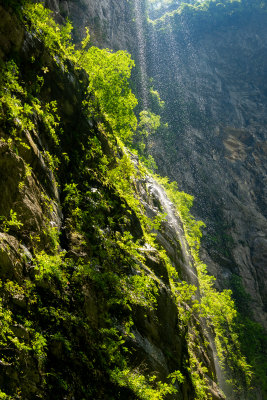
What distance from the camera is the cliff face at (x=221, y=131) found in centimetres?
4219

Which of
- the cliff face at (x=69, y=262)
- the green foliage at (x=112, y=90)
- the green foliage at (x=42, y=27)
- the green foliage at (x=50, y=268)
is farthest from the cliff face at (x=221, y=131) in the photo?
the green foliage at (x=50, y=268)

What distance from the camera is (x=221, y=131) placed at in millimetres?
55594

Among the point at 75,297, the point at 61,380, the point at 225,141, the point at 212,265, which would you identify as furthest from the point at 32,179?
the point at 225,141

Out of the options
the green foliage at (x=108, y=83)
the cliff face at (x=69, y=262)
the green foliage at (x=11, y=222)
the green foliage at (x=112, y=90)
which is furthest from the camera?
the green foliage at (x=112, y=90)

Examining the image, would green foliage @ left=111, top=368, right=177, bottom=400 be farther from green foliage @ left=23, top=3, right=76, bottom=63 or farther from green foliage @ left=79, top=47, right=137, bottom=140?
green foliage @ left=79, top=47, right=137, bottom=140

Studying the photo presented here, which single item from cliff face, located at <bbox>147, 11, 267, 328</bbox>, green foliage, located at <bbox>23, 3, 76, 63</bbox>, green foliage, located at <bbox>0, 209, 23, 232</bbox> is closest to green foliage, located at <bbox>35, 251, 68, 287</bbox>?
green foliage, located at <bbox>0, 209, 23, 232</bbox>

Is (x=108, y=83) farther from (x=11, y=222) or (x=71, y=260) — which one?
(x=11, y=222)

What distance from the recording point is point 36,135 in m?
6.73

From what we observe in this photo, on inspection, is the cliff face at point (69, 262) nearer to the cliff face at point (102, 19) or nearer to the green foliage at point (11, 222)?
the green foliage at point (11, 222)

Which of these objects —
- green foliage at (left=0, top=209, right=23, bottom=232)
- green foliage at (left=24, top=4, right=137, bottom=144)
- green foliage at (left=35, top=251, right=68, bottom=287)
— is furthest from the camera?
green foliage at (left=24, top=4, right=137, bottom=144)

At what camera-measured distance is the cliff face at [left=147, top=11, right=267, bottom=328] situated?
42.2 m

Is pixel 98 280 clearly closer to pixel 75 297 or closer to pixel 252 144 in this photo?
pixel 75 297

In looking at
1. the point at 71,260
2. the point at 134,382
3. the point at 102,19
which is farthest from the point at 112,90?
the point at 102,19

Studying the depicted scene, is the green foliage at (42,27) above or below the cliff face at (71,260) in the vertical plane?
above
